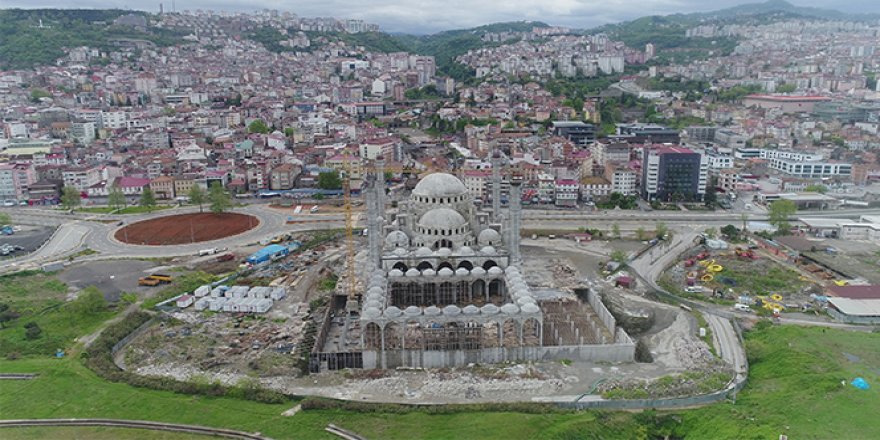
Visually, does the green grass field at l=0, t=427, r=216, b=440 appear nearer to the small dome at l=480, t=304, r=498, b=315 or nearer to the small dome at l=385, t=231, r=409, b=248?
the small dome at l=480, t=304, r=498, b=315

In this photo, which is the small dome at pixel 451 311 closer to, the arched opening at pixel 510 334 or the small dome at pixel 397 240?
the arched opening at pixel 510 334

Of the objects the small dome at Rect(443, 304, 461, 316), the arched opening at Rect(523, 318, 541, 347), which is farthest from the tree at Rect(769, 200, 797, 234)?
the small dome at Rect(443, 304, 461, 316)

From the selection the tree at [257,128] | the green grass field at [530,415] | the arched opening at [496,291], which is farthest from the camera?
the tree at [257,128]

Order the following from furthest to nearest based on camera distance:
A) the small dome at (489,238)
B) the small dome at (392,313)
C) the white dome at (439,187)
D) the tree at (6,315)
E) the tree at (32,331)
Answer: the white dome at (439,187), the small dome at (489,238), the tree at (6,315), the tree at (32,331), the small dome at (392,313)

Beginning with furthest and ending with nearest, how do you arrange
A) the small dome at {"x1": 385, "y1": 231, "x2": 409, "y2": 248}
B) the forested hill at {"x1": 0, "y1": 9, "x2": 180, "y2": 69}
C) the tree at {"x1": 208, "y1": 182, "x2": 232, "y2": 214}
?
the forested hill at {"x1": 0, "y1": 9, "x2": 180, "y2": 69}
the tree at {"x1": 208, "y1": 182, "x2": 232, "y2": 214}
the small dome at {"x1": 385, "y1": 231, "x2": 409, "y2": 248}

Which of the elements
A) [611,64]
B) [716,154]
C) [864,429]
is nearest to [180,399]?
[864,429]

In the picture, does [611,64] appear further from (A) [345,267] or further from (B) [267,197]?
(A) [345,267]

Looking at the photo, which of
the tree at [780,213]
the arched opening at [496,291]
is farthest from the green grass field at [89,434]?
the tree at [780,213]
